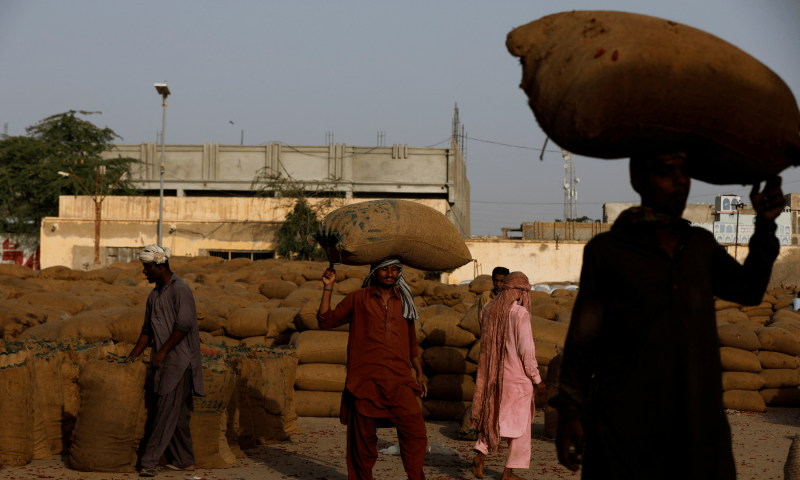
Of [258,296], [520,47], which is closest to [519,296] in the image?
[520,47]

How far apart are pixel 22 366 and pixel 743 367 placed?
806cm

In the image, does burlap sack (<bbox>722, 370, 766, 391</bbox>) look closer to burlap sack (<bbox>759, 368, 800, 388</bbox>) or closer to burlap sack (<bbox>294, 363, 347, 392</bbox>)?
burlap sack (<bbox>759, 368, 800, 388</bbox>)

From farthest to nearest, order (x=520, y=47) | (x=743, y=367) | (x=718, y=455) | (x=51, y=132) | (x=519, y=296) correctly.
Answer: (x=51, y=132) < (x=743, y=367) < (x=519, y=296) < (x=520, y=47) < (x=718, y=455)

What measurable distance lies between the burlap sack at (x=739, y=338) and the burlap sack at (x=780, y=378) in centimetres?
38

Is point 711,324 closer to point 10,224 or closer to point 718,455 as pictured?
point 718,455

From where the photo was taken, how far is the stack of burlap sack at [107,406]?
541cm

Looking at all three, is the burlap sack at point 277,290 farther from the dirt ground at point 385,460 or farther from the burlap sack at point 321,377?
the dirt ground at point 385,460

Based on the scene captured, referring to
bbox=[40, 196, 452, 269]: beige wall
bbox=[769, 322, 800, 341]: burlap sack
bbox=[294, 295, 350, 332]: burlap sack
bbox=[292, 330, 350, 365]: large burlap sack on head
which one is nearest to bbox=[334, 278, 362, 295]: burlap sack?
bbox=[294, 295, 350, 332]: burlap sack

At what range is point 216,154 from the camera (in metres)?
44.9

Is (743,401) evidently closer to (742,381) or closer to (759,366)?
(742,381)

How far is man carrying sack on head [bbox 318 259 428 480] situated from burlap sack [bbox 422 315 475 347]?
2.96m

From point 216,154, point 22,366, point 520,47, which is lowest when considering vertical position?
point 22,366

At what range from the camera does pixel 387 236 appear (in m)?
5.79

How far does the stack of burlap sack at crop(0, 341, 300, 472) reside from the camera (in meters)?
5.41
